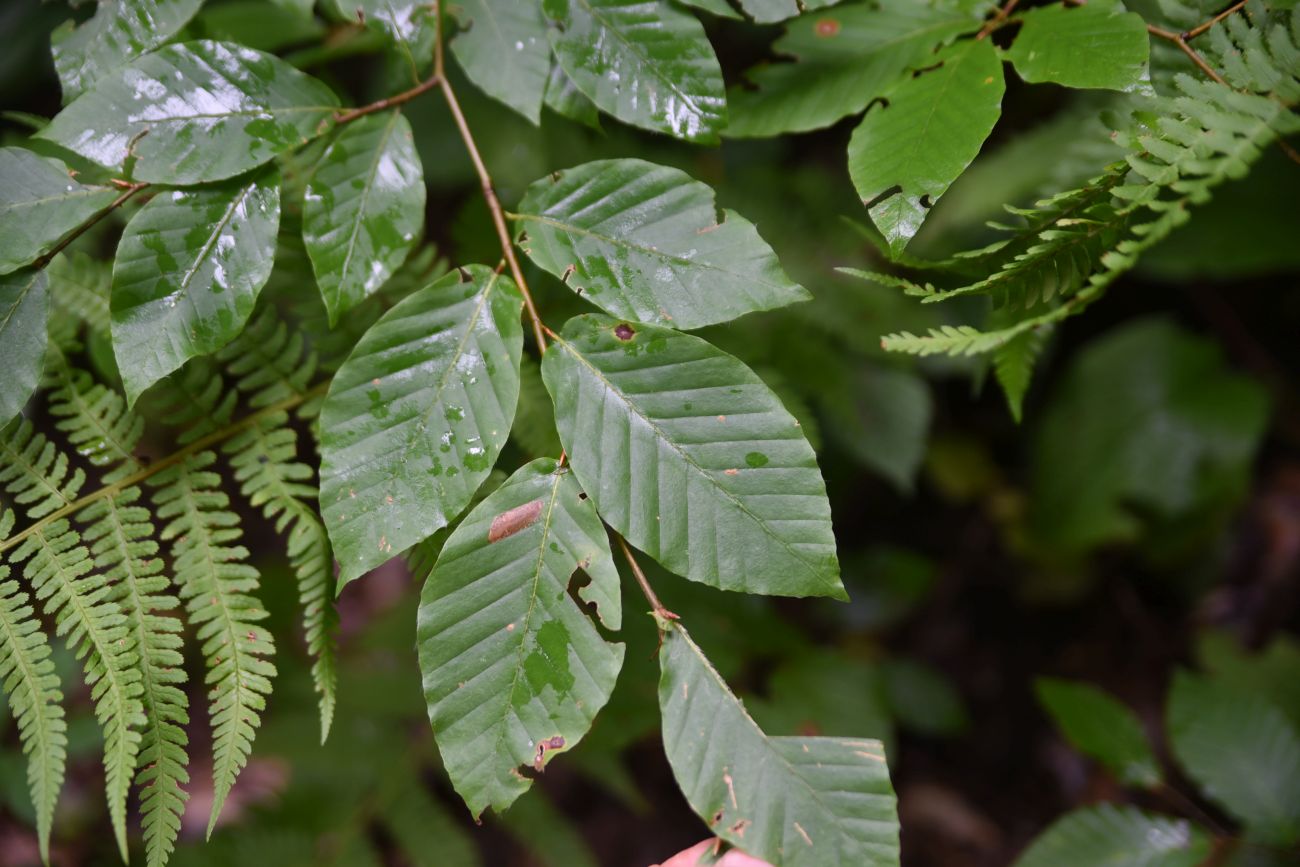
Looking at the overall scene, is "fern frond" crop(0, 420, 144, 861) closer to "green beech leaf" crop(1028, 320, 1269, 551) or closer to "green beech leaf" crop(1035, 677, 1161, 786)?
"green beech leaf" crop(1035, 677, 1161, 786)

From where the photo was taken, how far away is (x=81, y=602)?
3.09 feet

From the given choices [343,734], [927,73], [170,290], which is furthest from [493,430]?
[343,734]

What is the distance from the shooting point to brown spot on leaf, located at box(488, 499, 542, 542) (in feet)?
2.80

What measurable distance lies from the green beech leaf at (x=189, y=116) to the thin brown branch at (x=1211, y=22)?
108 centimetres

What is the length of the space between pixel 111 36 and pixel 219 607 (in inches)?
29.8

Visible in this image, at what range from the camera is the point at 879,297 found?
184cm

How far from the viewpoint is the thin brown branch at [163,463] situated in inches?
38.0

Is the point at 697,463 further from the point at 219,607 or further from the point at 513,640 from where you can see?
the point at 219,607

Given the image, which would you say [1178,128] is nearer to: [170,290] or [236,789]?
[170,290]

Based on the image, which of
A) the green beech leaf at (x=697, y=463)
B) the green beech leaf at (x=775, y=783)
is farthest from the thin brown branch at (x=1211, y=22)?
the green beech leaf at (x=775, y=783)

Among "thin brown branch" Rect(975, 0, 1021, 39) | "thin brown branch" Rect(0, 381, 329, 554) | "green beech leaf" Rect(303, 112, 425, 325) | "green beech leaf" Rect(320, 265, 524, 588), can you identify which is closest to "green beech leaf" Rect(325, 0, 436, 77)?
"green beech leaf" Rect(303, 112, 425, 325)

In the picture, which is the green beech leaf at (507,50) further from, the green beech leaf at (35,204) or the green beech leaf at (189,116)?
the green beech leaf at (35,204)

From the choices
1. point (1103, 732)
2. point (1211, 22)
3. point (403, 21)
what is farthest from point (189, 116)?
point (1103, 732)

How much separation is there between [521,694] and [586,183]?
1.99 ft
